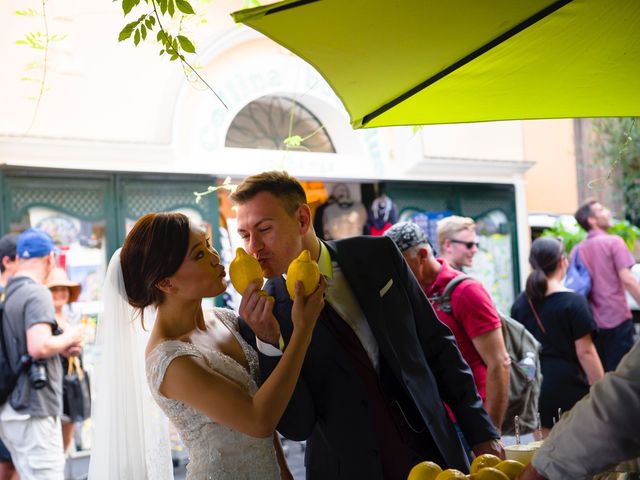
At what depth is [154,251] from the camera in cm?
286

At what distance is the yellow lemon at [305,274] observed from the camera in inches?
101

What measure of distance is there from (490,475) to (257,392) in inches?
34.9

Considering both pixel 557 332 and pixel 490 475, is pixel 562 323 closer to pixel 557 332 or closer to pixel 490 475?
pixel 557 332

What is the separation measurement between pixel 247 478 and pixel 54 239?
5700 mm

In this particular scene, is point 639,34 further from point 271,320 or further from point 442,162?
point 442,162

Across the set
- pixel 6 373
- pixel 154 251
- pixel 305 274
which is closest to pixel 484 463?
pixel 305 274

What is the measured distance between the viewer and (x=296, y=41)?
2.45m

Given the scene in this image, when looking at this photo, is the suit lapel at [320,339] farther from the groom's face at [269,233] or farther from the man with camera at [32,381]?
the man with camera at [32,381]

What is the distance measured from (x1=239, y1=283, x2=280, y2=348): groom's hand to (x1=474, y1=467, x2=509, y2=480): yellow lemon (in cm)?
88

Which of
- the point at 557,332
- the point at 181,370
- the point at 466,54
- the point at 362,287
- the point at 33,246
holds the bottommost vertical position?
the point at 557,332

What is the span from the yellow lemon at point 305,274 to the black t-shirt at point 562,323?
3455 millimetres

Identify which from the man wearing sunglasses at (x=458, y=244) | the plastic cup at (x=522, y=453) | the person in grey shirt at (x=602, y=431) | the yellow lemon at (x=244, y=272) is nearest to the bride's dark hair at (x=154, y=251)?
the yellow lemon at (x=244, y=272)

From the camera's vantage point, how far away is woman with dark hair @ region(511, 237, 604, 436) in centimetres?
555

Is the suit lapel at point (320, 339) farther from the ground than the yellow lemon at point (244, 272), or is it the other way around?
the yellow lemon at point (244, 272)
